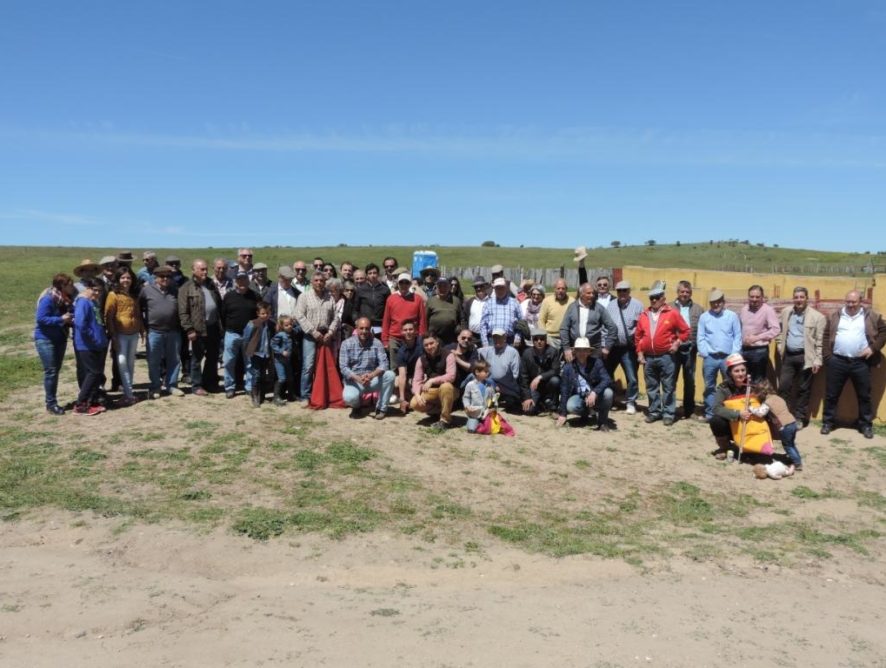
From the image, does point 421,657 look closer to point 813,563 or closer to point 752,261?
point 813,563

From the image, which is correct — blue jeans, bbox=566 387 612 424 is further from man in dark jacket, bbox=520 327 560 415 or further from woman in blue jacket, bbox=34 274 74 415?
woman in blue jacket, bbox=34 274 74 415

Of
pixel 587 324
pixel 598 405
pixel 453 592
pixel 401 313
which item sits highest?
pixel 401 313

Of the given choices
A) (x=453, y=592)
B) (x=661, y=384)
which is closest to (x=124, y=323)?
(x=453, y=592)

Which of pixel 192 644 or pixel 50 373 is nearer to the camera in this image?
pixel 192 644

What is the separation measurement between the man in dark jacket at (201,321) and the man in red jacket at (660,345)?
6.25 meters

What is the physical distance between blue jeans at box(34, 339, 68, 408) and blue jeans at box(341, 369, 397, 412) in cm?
383

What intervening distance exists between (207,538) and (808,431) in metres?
8.08

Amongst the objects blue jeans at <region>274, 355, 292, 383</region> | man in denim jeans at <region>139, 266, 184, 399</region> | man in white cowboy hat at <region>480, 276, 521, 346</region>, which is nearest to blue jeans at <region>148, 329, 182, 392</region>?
man in denim jeans at <region>139, 266, 184, 399</region>

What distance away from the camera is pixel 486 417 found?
9.22 m

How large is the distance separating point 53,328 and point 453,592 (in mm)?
6950

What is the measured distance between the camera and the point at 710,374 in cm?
989

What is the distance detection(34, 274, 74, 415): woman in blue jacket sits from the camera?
9.16 metres

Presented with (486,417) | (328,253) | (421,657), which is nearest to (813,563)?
(421,657)

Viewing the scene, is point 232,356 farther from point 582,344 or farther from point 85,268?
point 582,344
